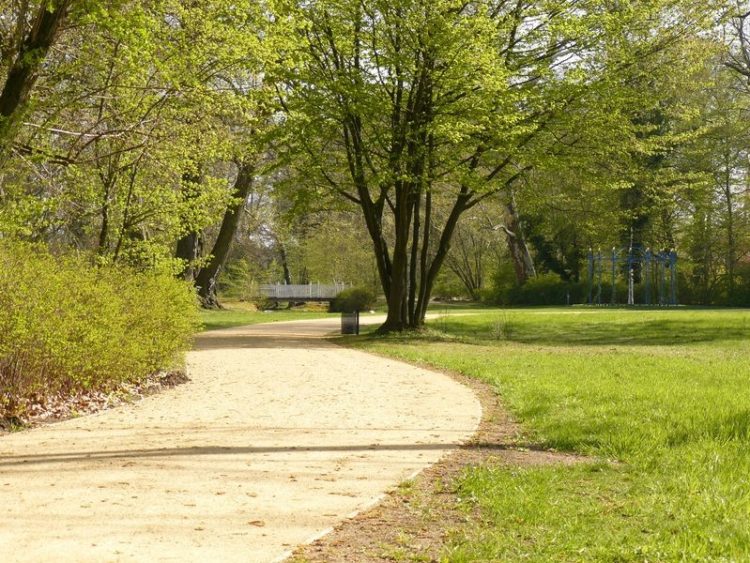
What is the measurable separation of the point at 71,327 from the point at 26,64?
10.3 ft

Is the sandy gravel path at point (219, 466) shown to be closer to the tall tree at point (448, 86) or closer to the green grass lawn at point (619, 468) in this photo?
the green grass lawn at point (619, 468)

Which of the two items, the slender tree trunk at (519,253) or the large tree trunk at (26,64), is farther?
the slender tree trunk at (519,253)


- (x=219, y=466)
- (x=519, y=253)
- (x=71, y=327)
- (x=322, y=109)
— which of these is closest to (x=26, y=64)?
(x=71, y=327)

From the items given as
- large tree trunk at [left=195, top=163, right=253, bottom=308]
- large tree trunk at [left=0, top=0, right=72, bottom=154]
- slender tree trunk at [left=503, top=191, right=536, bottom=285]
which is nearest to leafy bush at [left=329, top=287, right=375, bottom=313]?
large tree trunk at [left=195, top=163, right=253, bottom=308]

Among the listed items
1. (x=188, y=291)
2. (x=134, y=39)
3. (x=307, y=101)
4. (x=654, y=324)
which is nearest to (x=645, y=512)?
(x=134, y=39)

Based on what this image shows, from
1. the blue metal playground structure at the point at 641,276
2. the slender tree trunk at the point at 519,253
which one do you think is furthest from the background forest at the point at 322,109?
the slender tree trunk at the point at 519,253

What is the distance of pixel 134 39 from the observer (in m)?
10.8

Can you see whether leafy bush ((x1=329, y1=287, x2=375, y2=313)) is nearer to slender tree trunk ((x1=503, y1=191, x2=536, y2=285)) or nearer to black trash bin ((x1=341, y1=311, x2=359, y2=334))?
slender tree trunk ((x1=503, y1=191, x2=536, y2=285))

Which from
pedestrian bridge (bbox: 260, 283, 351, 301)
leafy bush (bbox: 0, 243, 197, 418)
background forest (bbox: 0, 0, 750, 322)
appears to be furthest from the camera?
pedestrian bridge (bbox: 260, 283, 351, 301)

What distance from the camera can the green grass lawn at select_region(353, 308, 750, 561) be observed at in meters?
4.94

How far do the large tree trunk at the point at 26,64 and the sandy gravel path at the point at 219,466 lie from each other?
346cm

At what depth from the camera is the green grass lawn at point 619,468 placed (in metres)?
4.94

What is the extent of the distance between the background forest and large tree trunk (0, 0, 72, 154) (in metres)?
0.03

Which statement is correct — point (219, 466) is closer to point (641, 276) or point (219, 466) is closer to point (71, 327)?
point (71, 327)
